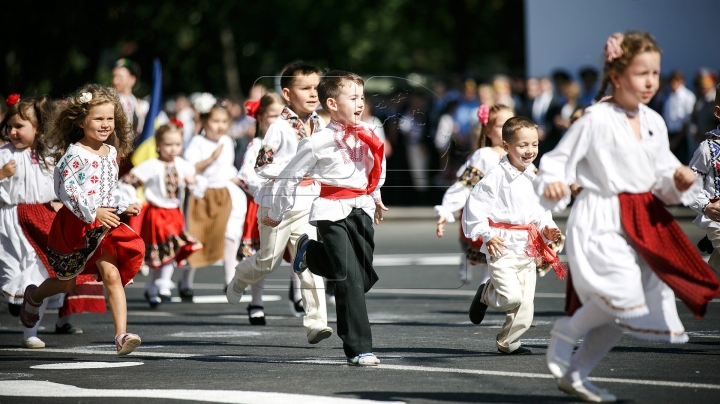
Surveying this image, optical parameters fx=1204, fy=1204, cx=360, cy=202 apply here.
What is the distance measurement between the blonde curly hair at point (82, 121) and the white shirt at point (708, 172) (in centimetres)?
412

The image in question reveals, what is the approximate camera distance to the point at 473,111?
21781mm

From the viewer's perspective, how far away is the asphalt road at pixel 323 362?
6613 mm

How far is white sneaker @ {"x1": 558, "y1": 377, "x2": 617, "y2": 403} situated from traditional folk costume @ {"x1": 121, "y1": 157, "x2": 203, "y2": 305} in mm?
6871

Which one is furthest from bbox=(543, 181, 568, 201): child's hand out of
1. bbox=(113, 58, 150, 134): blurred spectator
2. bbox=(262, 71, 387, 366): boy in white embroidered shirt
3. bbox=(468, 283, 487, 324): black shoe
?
bbox=(113, 58, 150, 134): blurred spectator

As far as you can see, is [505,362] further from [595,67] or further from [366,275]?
[595,67]

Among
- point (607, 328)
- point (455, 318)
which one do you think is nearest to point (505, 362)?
point (607, 328)

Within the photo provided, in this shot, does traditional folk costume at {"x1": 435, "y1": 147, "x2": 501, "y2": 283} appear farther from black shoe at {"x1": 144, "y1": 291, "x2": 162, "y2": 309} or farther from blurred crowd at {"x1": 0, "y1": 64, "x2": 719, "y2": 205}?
blurred crowd at {"x1": 0, "y1": 64, "x2": 719, "y2": 205}

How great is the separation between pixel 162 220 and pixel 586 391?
288 inches

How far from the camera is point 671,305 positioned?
618 centimetres

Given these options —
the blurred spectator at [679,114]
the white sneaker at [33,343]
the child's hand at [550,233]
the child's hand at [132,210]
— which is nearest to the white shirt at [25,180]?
the white sneaker at [33,343]

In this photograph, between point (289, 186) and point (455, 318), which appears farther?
point (455, 318)

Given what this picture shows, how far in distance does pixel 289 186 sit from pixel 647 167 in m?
2.99

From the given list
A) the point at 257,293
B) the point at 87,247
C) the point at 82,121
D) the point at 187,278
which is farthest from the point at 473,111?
the point at 87,247

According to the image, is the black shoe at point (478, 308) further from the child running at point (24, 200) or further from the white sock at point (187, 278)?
the white sock at point (187, 278)
